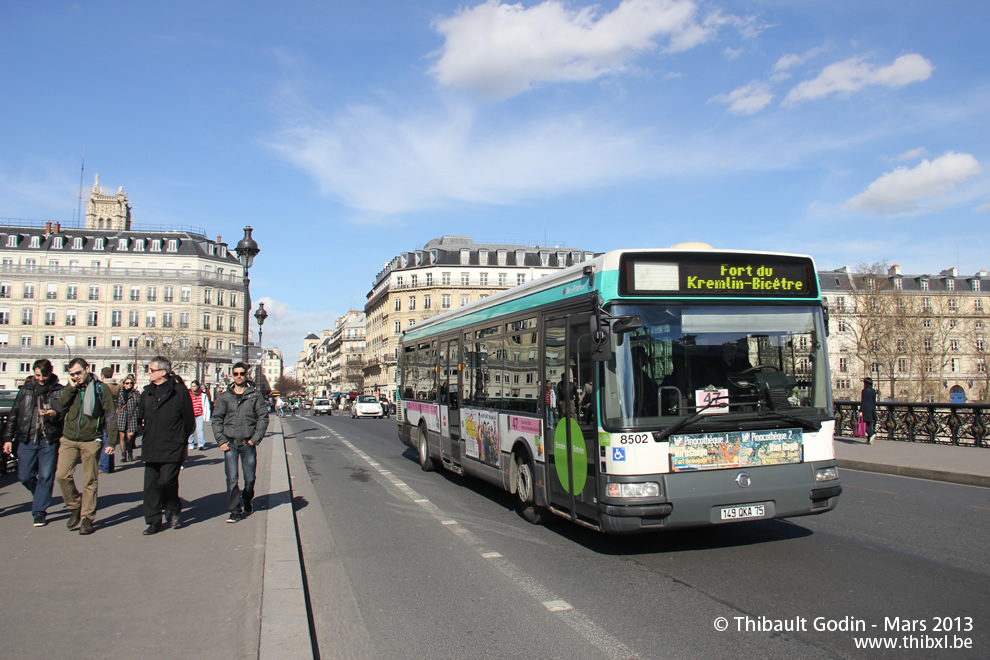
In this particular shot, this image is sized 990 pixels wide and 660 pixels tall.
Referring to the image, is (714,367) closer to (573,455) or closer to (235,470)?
(573,455)

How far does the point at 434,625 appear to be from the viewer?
490 cm

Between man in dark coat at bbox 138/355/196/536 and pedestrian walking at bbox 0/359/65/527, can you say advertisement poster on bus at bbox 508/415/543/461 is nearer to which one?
man in dark coat at bbox 138/355/196/536

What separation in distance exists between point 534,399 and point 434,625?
11.9ft

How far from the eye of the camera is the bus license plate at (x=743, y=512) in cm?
636

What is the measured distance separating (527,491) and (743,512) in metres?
2.83

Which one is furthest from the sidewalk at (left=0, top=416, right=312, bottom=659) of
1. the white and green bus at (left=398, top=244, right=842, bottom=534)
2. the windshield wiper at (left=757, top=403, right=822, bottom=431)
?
the windshield wiper at (left=757, top=403, right=822, bottom=431)

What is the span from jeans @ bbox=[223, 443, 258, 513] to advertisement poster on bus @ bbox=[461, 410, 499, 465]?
3125 millimetres

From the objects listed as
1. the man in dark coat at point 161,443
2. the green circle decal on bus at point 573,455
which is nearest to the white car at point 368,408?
the man in dark coat at point 161,443

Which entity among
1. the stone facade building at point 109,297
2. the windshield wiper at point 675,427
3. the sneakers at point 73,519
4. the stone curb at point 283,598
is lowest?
the stone curb at point 283,598

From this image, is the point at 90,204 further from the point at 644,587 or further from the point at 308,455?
the point at 644,587

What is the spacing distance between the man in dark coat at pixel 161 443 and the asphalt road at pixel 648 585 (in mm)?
1552

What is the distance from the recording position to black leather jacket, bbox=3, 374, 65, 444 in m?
7.58

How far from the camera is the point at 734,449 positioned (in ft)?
21.2

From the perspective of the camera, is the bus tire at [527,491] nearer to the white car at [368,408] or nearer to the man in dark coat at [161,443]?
the man in dark coat at [161,443]
